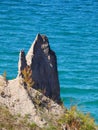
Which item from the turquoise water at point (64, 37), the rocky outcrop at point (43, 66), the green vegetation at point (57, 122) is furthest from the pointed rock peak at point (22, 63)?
the turquoise water at point (64, 37)

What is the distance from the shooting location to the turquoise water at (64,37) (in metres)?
38.9

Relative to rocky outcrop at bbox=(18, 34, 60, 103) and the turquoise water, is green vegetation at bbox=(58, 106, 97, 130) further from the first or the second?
the turquoise water

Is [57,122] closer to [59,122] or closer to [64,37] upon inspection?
[59,122]

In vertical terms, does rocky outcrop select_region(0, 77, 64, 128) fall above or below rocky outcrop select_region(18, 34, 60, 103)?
below

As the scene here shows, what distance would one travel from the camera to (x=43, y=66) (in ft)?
52.2

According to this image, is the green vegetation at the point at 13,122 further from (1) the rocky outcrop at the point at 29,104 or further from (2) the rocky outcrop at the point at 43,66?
(2) the rocky outcrop at the point at 43,66

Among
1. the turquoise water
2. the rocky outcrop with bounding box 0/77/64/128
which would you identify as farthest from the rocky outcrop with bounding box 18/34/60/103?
the turquoise water

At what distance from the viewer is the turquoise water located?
3888cm

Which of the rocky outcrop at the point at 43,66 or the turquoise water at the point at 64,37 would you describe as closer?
the rocky outcrop at the point at 43,66

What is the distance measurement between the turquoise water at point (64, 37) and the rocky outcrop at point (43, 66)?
1437cm

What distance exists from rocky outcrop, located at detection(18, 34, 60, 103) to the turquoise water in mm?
14374

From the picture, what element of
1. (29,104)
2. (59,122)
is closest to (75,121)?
(59,122)

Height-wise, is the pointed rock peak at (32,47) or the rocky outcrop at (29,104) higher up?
the pointed rock peak at (32,47)

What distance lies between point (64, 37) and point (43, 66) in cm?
3850
